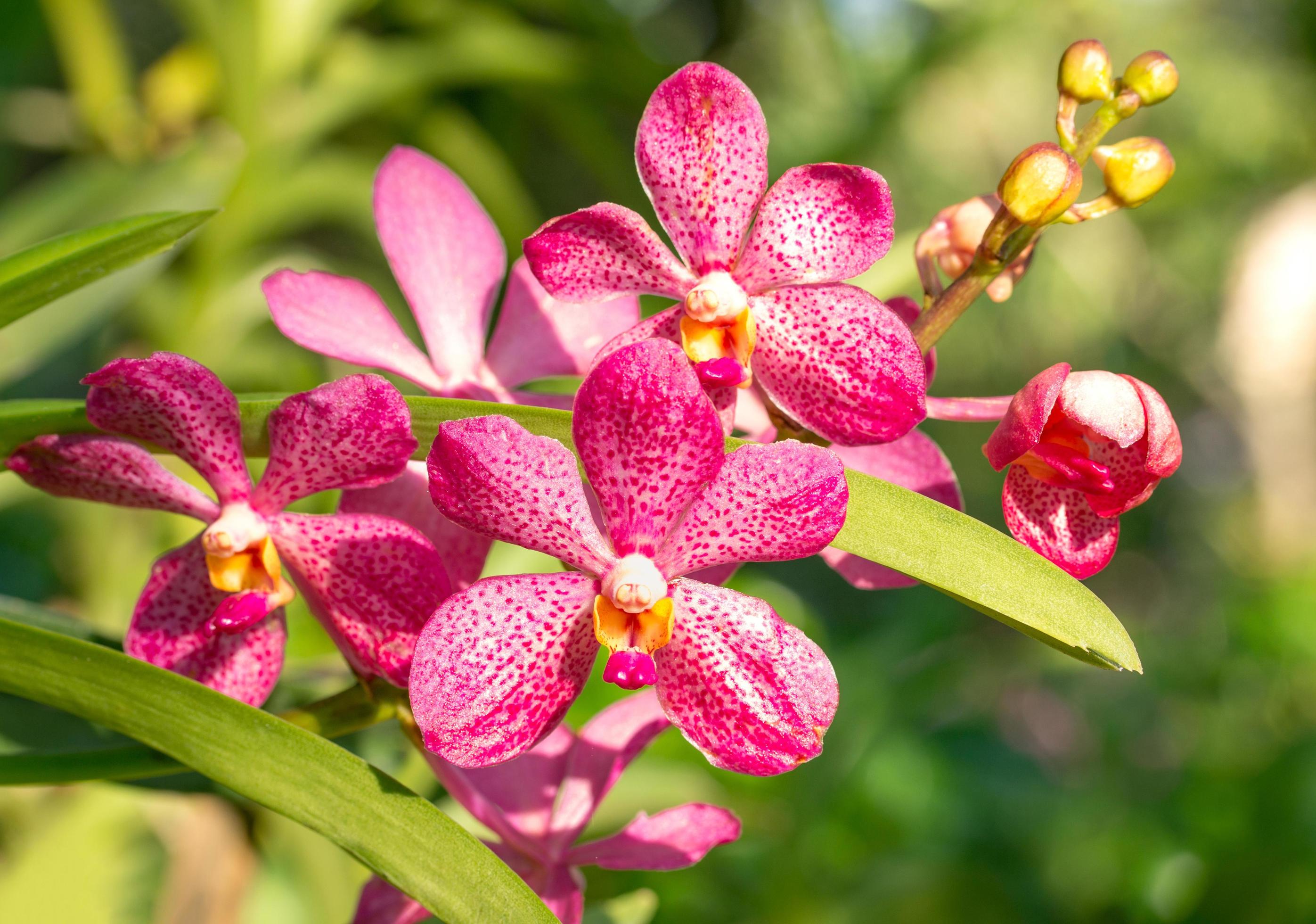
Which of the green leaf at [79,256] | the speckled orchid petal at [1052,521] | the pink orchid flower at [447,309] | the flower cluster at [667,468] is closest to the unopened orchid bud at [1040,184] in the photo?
the flower cluster at [667,468]

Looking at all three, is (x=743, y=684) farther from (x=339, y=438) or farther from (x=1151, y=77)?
(x=1151, y=77)

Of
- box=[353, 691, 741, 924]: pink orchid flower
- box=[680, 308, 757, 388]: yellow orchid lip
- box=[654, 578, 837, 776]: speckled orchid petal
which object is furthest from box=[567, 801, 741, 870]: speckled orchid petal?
box=[680, 308, 757, 388]: yellow orchid lip

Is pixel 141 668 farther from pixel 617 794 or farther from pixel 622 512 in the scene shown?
pixel 617 794

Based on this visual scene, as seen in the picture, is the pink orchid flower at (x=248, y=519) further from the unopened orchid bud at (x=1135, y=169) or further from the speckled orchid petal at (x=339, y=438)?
the unopened orchid bud at (x=1135, y=169)

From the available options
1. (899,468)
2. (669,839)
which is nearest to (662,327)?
(899,468)

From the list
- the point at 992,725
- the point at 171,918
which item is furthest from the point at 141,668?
the point at 992,725
